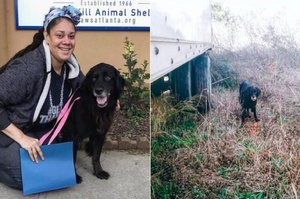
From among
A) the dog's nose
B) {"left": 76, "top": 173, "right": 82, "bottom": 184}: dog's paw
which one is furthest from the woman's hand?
the dog's nose

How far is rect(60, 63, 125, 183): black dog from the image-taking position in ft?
9.27

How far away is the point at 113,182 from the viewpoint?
3119 mm

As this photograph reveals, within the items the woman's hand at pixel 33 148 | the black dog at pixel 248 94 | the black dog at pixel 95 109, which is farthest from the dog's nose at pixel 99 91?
the black dog at pixel 248 94

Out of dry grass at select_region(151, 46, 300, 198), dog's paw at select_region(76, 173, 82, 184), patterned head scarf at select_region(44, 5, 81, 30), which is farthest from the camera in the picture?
dog's paw at select_region(76, 173, 82, 184)

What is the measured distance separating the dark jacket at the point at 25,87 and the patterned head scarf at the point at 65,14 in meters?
0.19

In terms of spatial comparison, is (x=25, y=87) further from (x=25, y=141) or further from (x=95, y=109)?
(x=95, y=109)

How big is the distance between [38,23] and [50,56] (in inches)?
16.7

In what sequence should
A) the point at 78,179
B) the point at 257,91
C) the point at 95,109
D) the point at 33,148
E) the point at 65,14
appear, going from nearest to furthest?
the point at 257,91 → the point at 65,14 → the point at 33,148 → the point at 95,109 → the point at 78,179

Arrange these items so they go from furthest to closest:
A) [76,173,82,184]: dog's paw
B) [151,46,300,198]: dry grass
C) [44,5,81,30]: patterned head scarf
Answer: [76,173,82,184]: dog's paw < [44,5,81,30]: patterned head scarf < [151,46,300,198]: dry grass

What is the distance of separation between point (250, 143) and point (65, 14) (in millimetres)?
1462

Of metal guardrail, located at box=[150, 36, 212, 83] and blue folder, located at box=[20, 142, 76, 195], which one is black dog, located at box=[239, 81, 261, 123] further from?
blue folder, located at box=[20, 142, 76, 195]

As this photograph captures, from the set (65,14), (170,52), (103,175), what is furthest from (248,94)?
(103,175)

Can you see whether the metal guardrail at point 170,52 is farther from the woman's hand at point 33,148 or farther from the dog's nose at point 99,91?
the woman's hand at point 33,148

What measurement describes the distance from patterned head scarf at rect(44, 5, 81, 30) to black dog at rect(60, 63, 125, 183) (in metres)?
0.35
